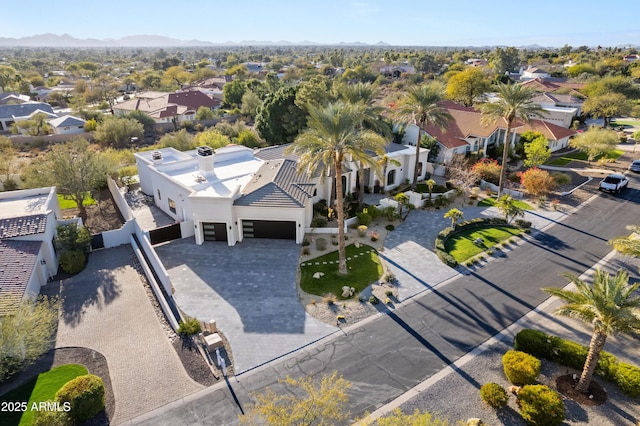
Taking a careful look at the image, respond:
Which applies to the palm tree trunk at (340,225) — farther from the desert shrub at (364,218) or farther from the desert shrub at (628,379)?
the desert shrub at (628,379)

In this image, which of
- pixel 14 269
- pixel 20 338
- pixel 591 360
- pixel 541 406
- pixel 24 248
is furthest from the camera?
pixel 24 248

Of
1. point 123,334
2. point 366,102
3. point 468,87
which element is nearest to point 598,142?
→ point 468,87

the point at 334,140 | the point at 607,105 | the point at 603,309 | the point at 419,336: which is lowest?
the point at 419,336

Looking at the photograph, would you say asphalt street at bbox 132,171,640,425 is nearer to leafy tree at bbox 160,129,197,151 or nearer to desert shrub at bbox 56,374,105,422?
desert shrub at bbox 56,374,105,422

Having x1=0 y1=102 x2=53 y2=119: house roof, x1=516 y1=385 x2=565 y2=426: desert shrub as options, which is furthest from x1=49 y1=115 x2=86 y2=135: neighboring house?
x1=516 y1=385 x2=565 y2=426: desert shrub

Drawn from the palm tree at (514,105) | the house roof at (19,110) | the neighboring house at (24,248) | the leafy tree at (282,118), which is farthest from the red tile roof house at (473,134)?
the house roof at (19,110)

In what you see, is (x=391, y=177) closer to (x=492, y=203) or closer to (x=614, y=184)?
(x=492, y=203)
